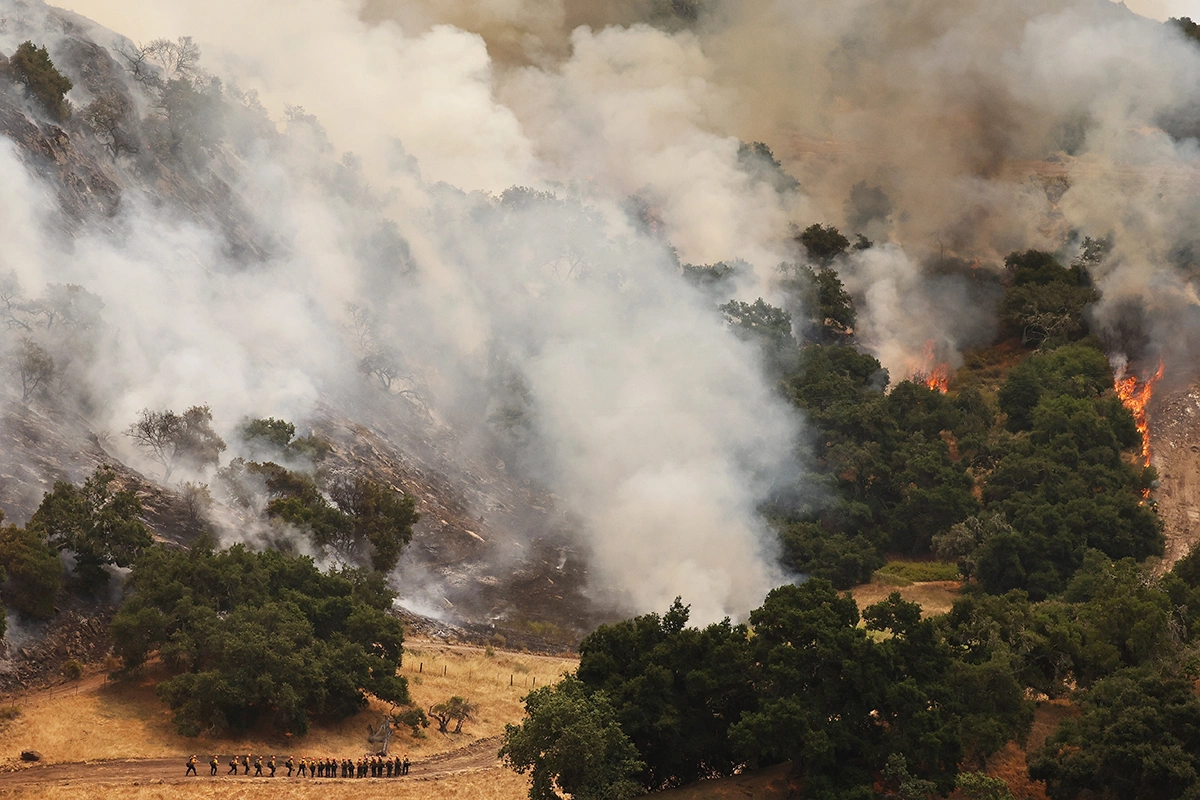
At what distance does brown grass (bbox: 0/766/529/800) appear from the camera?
42562 mm

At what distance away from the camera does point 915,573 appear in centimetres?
7569

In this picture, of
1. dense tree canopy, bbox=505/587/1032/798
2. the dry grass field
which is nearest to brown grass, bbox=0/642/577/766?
the dry grass field

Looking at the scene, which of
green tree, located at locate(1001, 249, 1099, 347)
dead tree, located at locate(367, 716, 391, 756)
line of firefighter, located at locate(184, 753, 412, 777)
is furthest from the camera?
green tree, located at locate(1001, 249, 1099, 347)

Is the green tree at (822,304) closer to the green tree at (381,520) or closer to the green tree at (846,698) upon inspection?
the green tree at (381,520)

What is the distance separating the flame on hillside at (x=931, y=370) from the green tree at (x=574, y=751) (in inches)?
2641

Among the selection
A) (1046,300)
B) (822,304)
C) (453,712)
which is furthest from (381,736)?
(1046,300)

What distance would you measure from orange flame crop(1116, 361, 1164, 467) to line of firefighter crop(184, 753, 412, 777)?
59082 mm

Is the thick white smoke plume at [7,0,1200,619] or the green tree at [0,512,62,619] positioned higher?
the thick white smoke plume at [7,0,1200,619]

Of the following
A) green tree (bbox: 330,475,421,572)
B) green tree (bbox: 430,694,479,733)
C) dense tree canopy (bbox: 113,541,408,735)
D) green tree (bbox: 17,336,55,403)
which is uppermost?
green tree (bbox: 17,336,55,403)

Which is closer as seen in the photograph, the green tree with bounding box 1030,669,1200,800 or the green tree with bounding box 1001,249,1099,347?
the green tree with bounding box 1030,669,1200,800

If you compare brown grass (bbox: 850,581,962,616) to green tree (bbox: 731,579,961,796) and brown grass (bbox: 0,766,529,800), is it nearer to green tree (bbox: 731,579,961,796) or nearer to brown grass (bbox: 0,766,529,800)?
green tree (bbox: 731,579,961,796)

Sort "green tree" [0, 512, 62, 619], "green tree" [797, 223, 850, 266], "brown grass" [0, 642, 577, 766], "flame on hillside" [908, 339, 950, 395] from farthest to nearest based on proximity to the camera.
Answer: "green tree" [797, 223, 850, 266] < "flame on hillside" [908, 339, 950, 395] < "green tree" [0, 512, 62, 619] < "brown grass" [0, 642, 577, 766]

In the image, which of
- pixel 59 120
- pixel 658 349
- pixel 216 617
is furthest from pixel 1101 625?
pixel 59 120

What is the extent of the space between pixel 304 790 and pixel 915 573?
4270cm
